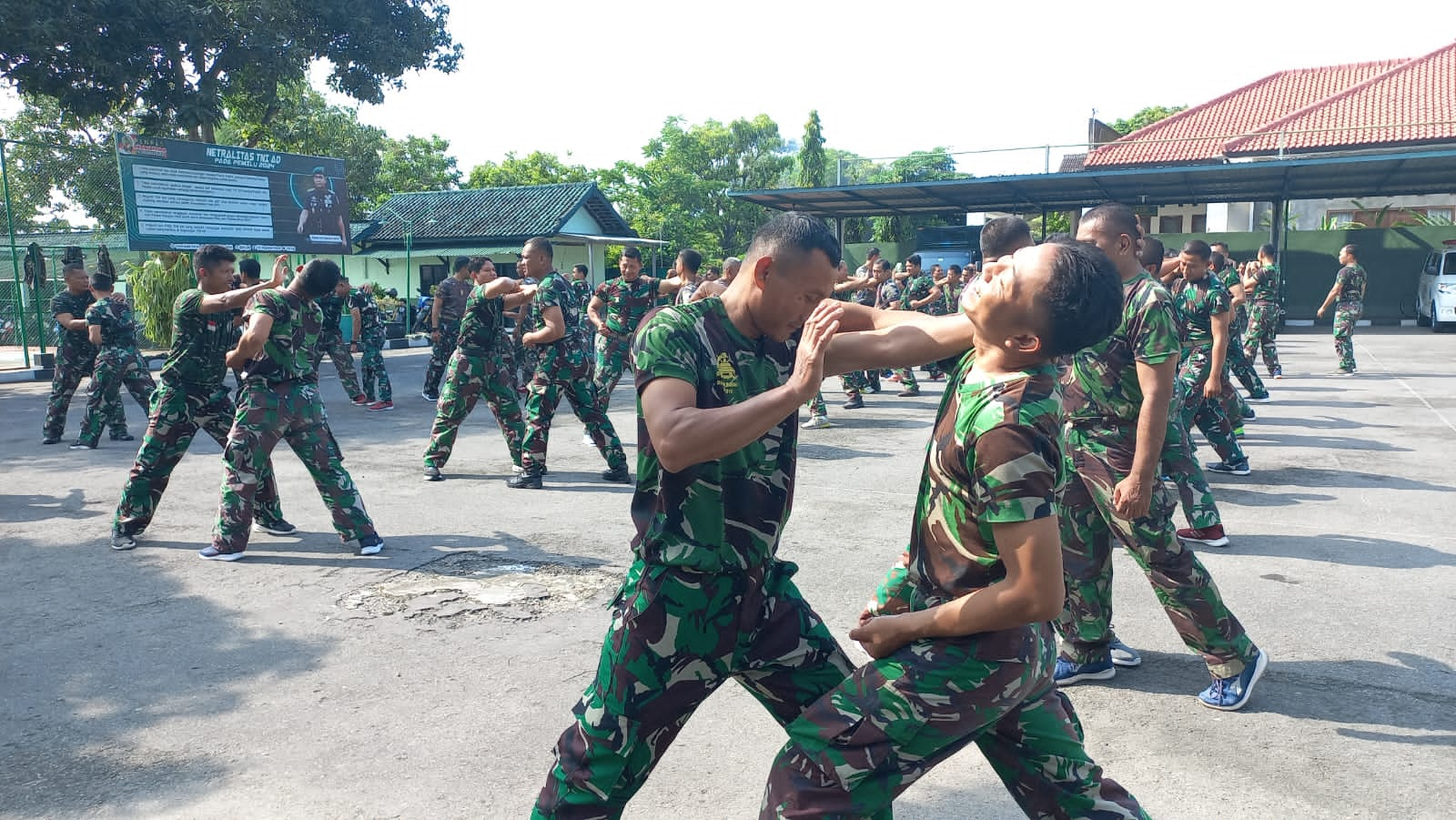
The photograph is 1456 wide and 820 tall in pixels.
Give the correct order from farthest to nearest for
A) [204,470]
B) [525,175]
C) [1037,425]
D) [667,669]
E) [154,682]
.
Answer: [525,175] < [204,470] < [154,682] < [667,669] < [1037,425]

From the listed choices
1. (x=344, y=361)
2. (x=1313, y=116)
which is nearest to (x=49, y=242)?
(x=344, y=361)

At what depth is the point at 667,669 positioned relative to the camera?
2.39 meters

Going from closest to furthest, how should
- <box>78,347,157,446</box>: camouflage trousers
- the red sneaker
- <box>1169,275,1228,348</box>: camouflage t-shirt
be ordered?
the red sneaker → <box>1169,275,1228,348</box>: camouflage t-shirt → <box>78,347,157,446</box>: camouflage trousers

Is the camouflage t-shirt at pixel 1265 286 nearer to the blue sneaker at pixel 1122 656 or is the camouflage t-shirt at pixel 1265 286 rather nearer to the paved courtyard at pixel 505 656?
the paved courtyard at pixel 505 656

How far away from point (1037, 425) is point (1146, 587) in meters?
3.90

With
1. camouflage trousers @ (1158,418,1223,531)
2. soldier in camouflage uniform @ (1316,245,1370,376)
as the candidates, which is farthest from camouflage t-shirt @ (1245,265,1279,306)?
camouflage trousers @ (1158,418,1223,531)

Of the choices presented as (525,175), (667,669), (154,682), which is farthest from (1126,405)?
(525,175)

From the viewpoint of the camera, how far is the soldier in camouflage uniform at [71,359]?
417 inches

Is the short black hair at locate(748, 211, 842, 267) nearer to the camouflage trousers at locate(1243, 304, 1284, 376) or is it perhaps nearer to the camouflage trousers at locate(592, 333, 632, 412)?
the camouflage trousers at locate(592, 333, 632, 412)

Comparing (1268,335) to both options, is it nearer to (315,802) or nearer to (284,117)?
(315,802)

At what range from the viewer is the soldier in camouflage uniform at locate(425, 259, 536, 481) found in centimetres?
849

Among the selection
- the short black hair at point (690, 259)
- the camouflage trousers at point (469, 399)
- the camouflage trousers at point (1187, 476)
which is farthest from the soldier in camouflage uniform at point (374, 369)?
the camouflage trousers at point (1187, 476)

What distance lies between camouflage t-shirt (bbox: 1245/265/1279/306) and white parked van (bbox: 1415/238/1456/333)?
11980 millimetres

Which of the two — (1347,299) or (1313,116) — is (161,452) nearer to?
(1347,299)
